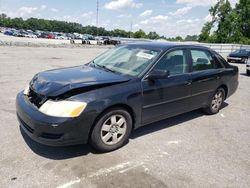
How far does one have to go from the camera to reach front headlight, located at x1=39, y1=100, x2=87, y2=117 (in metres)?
3.18

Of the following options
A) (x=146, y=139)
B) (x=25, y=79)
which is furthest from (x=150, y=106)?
(x=25, y=79)

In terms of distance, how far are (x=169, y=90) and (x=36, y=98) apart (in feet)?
7.16

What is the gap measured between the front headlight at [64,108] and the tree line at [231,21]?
197 feet

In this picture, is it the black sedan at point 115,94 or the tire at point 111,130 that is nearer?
the black sedan at point 115,94

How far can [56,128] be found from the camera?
124 inches

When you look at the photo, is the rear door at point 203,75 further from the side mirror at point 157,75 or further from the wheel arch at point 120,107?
the wheel arch at point 120,107

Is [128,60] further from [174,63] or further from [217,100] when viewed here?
[217,100]

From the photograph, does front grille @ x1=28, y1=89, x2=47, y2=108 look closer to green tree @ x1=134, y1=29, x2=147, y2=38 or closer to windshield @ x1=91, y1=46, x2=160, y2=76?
windshield @ x1=91, y1=46, x2=160, y2=76

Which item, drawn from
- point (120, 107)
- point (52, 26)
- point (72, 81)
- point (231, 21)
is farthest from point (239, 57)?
point (52, 26)

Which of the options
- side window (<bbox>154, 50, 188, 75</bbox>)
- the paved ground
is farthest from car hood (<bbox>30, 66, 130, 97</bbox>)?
the paved ground

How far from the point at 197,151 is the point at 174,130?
852 millimetres

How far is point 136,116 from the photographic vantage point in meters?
3.94

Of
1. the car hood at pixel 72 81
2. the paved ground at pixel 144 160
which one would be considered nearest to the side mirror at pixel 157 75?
the car hood at pixel 72 81

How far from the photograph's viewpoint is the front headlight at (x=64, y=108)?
3180mm
